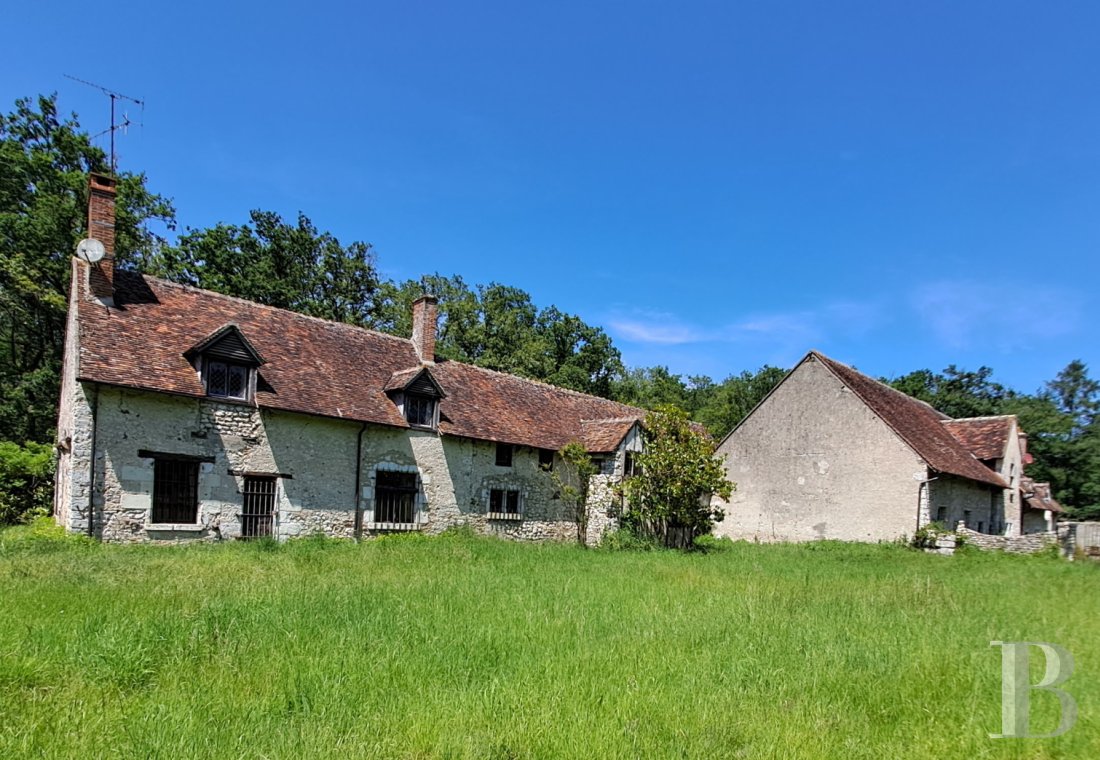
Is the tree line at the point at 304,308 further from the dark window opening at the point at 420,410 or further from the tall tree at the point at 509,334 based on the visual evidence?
the dark window opening at the point at 420,410

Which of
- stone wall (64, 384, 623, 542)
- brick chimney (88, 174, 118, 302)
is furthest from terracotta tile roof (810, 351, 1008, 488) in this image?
brick chimney (88, 174, 118, 302)

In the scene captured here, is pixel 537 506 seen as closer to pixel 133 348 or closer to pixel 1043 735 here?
pixel 133 348

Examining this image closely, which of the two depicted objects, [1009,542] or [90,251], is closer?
[90,251]

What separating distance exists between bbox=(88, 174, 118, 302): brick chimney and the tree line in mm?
9805

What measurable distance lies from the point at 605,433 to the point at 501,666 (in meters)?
18.4

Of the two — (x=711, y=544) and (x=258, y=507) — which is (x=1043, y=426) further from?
(x=258, y=507)

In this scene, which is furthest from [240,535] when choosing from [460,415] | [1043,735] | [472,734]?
[1043,735]

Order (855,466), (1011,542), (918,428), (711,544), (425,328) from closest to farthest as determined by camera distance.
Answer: (1011,542) < (711,544) < (855,466) < (425,328) < (918,428)

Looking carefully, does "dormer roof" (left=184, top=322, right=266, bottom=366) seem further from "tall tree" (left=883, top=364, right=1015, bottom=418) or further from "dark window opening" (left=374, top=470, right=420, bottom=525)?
"tall tree" (left=883, top=364, right=1015, bottom=418)

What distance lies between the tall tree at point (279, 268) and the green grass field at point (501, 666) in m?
A: 23.3

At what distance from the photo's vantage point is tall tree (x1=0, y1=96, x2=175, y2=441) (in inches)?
958

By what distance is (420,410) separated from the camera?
68.0ft

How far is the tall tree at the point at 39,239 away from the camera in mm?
24328

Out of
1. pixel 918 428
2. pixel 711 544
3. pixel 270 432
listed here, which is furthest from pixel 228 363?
pixel 918 428
